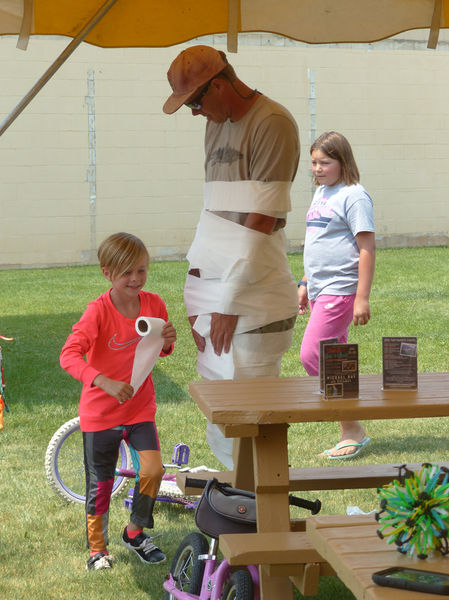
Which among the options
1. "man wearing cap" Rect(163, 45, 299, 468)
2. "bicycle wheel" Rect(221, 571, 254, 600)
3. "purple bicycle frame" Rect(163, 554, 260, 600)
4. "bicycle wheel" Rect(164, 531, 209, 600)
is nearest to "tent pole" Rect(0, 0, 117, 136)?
"man wearing cap" Rect(163, 45, 299, 468)

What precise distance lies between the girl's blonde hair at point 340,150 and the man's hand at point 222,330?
179 cm

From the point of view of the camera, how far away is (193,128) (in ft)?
68.0

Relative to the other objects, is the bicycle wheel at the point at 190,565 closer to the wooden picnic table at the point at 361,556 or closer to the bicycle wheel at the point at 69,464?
the wooden picnic table at the point at 361,556

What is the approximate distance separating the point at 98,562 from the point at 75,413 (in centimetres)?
317

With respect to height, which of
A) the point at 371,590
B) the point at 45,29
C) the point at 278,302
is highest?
the point at 45,29

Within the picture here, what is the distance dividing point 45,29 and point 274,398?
2.27 m

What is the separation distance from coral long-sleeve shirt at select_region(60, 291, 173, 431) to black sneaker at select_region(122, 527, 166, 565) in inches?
20.3

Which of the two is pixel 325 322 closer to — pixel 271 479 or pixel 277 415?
Answer: pixel 271 479

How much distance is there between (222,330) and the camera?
380 cm

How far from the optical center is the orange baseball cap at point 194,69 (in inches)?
144

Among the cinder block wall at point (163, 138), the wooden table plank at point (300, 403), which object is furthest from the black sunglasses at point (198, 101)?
the cinder block wall at point (163, 138)

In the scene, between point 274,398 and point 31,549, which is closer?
point 274,398

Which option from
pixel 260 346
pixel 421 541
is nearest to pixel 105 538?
pixel 260 346

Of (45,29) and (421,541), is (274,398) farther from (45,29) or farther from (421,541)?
(45,29)
